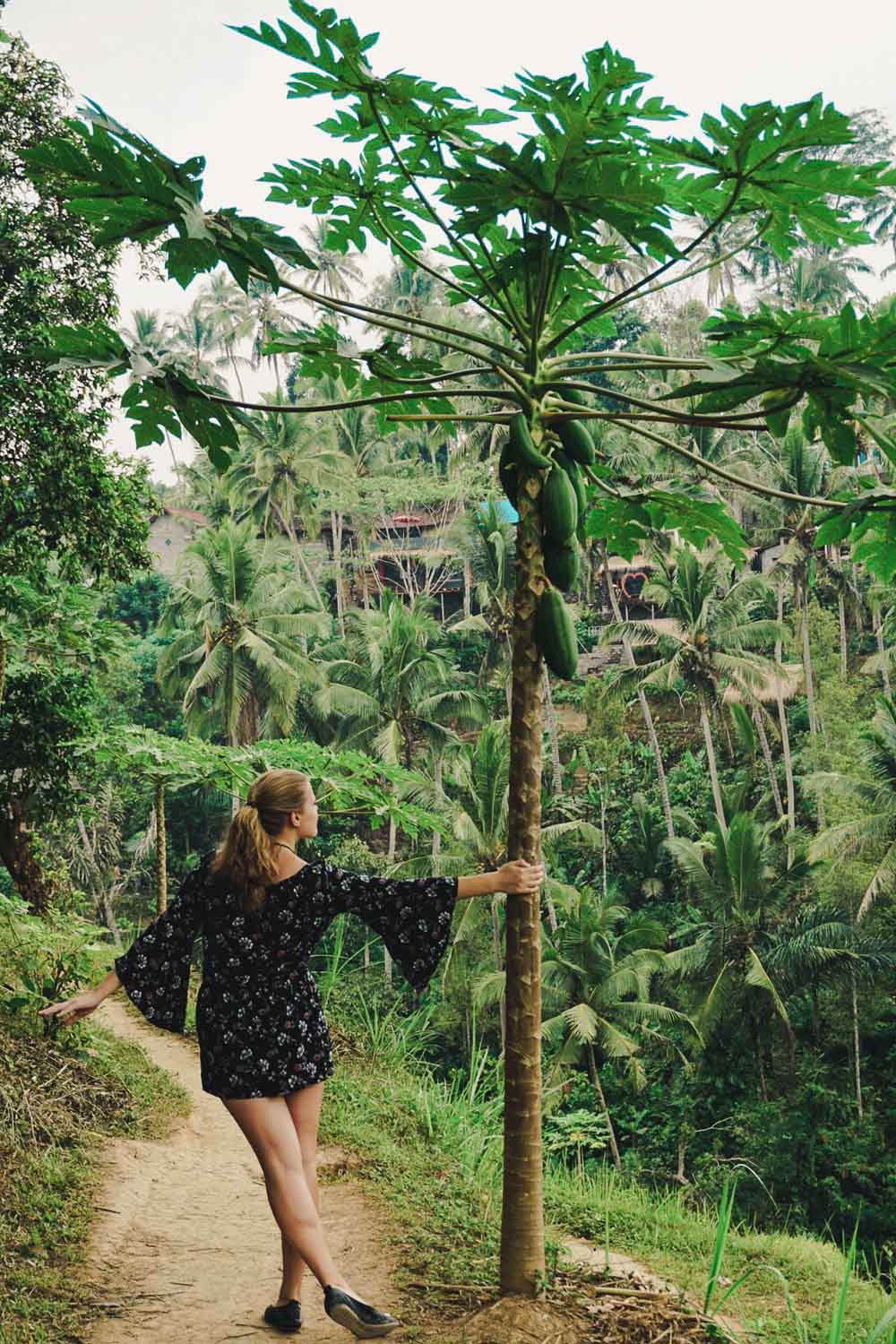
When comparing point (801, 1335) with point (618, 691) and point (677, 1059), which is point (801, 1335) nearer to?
point (677, 1059)

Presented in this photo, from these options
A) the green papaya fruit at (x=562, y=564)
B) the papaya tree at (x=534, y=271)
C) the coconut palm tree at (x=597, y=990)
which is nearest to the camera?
the papaya tree at (x=534, y=271)

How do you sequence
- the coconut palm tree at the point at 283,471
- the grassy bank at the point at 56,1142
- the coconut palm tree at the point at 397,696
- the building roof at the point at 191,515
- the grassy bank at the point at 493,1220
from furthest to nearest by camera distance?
the building roof at the point at 191,515 < the coconut palm tree at the point at 283,471 < the coconut palm tree at the point at 397,696 < the grassy bank at the point at 493,1220 < the grassy bank at the point at 56,1142

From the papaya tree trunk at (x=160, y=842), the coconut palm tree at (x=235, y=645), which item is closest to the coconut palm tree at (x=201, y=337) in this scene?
the coconut palm tree at (x=235, y=645)

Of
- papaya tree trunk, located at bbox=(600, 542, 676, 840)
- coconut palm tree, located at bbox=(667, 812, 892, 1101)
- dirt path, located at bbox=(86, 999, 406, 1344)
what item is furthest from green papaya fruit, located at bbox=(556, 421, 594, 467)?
papaya tree trunk, located at bbox=(600, 542, 676, 840)

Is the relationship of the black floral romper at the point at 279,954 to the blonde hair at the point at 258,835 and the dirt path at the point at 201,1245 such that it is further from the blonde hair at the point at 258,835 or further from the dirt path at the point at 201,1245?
the dirt path at the point at 201,1245

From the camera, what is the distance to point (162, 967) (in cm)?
331

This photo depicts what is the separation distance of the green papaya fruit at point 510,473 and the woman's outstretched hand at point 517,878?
105cm

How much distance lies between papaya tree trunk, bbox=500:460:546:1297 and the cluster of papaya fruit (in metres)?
0.04

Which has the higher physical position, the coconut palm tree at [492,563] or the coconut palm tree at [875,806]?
the coconut palm tree at [492,563]

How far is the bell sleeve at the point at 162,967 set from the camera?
3254 millimetres

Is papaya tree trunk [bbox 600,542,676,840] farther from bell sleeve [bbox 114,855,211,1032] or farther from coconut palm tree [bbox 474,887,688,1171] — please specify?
bell sleeve [bbox 114,855,211,1032]

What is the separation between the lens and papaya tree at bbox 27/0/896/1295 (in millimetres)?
2738

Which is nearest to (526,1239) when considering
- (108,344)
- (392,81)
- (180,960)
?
(180,960)

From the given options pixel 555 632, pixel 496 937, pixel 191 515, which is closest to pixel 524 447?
pixel 555 632
